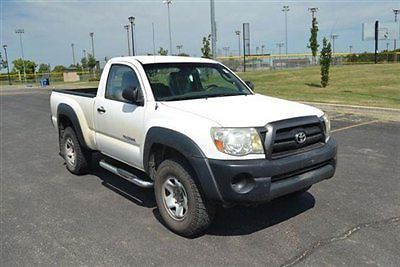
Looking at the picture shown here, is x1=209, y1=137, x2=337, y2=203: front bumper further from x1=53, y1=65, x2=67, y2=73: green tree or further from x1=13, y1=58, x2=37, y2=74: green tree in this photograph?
x1=53, y1=65, x2=67, y2=73: green tree

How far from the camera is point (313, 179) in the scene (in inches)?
154

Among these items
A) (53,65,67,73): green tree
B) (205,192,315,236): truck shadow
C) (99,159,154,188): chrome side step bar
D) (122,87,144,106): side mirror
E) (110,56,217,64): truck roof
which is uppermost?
(53,65,67,73): green tree

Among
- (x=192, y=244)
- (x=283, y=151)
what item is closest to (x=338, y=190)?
(x=283, y=151)

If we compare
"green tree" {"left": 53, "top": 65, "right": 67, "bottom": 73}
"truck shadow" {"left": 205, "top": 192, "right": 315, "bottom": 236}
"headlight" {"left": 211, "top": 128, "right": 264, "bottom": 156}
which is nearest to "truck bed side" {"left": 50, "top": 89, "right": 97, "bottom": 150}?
"truck shadow" {"left": 205, "top": 192, "right": 315, "bottom": 236}

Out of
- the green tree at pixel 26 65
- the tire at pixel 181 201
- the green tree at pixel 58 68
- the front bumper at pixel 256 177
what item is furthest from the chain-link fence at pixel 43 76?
the front bumper at pixel 256 177

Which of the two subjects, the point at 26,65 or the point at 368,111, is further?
the point at 26,65

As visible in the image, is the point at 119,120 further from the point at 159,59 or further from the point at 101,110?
the point at 159,59

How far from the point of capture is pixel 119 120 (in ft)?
15.8

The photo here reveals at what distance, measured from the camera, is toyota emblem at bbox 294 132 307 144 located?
3.78 metres

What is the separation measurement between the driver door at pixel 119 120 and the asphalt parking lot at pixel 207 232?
2.15 feet

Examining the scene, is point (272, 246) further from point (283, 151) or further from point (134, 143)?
point (134, 143)

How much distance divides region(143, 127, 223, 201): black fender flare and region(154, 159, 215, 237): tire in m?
0.16

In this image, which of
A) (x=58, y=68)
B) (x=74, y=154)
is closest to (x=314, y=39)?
(x=74, y=154)

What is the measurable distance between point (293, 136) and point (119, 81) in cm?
249
